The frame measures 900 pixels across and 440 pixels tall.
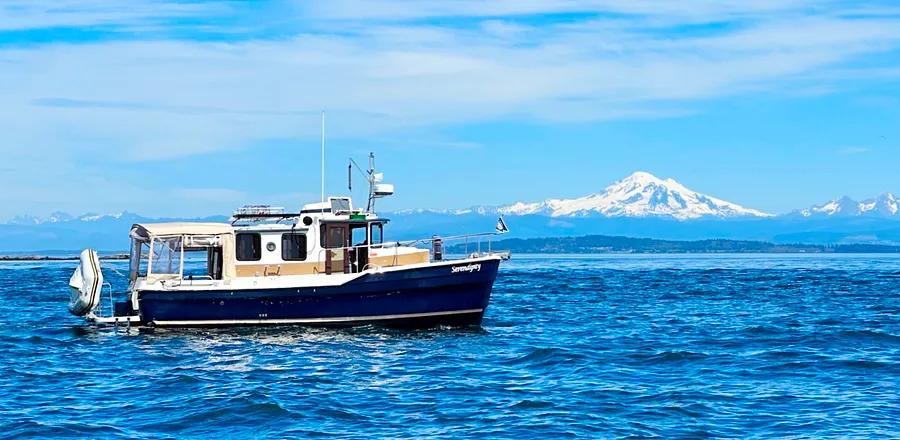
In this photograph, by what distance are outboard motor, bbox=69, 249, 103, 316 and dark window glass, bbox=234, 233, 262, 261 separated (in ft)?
18.4

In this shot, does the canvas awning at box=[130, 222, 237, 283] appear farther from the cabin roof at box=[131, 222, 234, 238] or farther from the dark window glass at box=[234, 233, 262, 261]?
the dark window glass at box=[234, 233, 262, 261]

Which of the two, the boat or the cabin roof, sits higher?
the cabin roof

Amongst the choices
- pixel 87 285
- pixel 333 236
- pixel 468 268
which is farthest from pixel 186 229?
pixel 468 268

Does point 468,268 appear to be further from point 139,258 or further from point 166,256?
point 139,258

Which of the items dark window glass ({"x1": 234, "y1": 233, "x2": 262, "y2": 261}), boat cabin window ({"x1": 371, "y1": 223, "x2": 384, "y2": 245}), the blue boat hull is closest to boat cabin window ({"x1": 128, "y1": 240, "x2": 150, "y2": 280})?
the blue boat hull

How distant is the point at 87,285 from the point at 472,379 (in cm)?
1826

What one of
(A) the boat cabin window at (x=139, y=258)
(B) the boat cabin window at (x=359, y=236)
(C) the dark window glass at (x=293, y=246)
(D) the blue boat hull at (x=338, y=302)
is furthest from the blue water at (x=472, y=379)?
(B) the boat cabin window at (x=359, y=236)

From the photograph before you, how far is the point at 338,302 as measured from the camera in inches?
1464

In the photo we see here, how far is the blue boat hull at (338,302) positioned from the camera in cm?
3703

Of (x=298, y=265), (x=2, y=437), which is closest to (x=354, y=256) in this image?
(x=298, y=265)

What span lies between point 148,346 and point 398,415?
46.4ft

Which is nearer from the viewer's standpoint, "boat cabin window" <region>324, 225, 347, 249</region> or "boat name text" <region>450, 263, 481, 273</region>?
"boat name text" <region>450, 263, 481, 273</region>

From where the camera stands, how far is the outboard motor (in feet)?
133

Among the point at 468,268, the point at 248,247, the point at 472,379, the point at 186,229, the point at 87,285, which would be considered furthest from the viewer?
the point at 87,285
